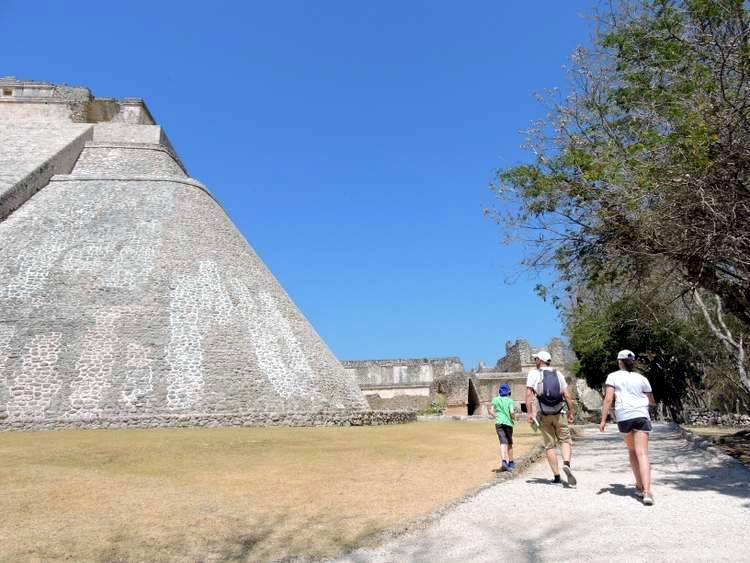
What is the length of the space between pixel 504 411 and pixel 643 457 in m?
2.35

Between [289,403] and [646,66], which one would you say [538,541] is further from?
[289,403]

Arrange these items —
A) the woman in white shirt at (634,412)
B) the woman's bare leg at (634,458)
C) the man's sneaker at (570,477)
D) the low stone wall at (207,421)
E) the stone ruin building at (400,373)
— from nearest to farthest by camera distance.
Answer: the woman in white shirt at (634,412)
the woman's bare leg at (634,458)
the man's sneaker at (570,477)
the low stone wall at (207,421)
the stone ruin building at (400,373)

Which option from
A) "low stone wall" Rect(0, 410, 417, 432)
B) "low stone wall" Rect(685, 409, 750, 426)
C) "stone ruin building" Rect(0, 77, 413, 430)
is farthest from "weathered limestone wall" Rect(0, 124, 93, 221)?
"low stone wall" Rect(685, 409, 750, 426)

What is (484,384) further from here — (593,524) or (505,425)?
(593,524)

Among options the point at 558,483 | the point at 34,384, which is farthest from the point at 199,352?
the point at 558,483

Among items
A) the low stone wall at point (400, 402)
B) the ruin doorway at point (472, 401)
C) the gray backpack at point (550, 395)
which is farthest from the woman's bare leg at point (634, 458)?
the low stone wall at point (400, 402)

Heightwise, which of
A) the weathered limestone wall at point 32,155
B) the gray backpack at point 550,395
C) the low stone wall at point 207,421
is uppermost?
the weathered limestone wall at point 32,155

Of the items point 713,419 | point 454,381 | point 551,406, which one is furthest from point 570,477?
point 454,381

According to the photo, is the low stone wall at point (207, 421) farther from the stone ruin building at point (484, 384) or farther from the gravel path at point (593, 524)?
the stone ruin building at point (484, 384)

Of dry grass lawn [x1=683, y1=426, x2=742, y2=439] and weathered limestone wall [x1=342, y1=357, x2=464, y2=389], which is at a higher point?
weathered limestone wall [x1=342, y1=357, x2=464, y2=389]

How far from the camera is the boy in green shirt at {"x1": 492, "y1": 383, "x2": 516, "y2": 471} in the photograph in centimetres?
705

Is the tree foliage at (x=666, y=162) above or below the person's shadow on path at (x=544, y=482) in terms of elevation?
above

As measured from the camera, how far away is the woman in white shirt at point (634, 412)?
5109mm

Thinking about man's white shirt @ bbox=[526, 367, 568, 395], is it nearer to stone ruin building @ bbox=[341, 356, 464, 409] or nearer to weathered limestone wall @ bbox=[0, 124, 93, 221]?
weathered limestone wall @ bbox=[0, 124, 93, 221]
